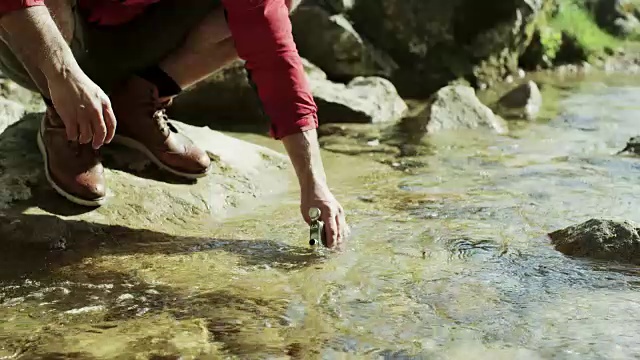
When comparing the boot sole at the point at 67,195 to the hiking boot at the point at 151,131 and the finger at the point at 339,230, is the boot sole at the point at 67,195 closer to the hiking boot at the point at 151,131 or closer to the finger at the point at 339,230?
the hiking boot at the point at 151,131

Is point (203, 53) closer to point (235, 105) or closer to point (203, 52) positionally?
point (203, 52)

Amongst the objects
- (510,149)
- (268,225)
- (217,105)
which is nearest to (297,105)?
(268,225)

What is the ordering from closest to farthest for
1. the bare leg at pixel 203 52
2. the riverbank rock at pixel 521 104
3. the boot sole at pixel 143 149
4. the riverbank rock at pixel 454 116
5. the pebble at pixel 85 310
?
the pebble at pixel 85 310 → the bare leg at pixel 203 52 → the boot sole at pixel 143 149 → the riverbank rock at pixel 454 116 → the riverbank rock at pixel 521 104

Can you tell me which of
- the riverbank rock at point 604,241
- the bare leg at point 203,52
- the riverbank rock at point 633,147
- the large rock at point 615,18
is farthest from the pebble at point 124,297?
the large rock at point 615,18

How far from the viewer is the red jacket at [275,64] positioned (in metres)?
2.40

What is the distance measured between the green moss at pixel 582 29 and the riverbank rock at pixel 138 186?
23.7 ft

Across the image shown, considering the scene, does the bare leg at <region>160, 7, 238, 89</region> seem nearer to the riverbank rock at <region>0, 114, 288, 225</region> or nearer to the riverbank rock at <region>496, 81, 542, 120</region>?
the riverbank rock at <region>0, 114, 288, 225</region>

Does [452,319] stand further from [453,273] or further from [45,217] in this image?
[45,217]

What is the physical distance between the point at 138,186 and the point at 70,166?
363 mm

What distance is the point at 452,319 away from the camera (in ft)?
6.27

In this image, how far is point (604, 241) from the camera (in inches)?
95.0

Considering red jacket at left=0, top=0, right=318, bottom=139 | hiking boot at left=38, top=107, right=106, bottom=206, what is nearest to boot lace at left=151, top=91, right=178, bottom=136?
hiking boot at left=38, top=107, right=106, bottom=206

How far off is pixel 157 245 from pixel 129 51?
758 mm

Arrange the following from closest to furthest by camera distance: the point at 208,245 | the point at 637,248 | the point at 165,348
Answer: the point at 165,348
the point at 637,248
the point at 208,245
